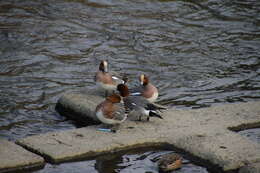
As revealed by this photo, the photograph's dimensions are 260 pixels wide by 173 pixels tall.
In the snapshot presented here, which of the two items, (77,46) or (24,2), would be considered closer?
(77,46)

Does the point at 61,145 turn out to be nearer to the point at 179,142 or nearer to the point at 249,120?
the point at 179,142

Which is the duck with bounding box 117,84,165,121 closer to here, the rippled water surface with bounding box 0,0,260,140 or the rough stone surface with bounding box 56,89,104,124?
the rough stone surface with bounding box 56,89,104,124

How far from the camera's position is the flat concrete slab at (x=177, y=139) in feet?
19.2

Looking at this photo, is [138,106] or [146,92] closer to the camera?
[138,106]

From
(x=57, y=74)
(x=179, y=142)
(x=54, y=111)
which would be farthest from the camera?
(x=57, y=74)

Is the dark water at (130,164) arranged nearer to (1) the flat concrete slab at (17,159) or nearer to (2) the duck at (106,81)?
(1) the flat concrete slab at (17,159)

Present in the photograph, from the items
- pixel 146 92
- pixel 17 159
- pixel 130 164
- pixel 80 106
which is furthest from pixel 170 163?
pixel 80 106

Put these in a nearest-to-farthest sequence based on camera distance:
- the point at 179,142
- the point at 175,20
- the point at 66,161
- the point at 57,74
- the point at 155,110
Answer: the point at 66,161 < the point at 179,142 < the point at 155,110 < the point at 57,74 < the point at 175,20

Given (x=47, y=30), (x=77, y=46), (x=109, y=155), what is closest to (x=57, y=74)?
(x=77, y=46)

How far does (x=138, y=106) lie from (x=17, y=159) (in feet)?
5.46

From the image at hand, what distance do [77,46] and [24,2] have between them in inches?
100

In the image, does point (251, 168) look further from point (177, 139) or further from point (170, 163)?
point (177, 139)

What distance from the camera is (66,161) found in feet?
19.0

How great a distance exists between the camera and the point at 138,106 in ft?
22.1
